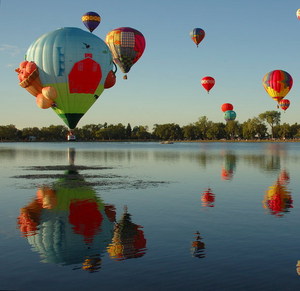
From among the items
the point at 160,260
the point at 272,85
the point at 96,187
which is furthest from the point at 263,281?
the point at 272,85

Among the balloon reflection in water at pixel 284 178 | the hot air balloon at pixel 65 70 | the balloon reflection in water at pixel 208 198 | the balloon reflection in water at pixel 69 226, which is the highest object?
the hot air balloon at pixel 65 70

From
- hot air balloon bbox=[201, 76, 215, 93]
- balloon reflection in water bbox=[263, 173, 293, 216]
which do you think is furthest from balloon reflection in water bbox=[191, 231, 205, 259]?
hot air balloon bbox=[201, 76, 215, 93]

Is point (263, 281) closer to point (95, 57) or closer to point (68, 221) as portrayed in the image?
point (68, 221)

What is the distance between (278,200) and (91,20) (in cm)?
5178

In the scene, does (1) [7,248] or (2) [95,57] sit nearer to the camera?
(1) [7,248]

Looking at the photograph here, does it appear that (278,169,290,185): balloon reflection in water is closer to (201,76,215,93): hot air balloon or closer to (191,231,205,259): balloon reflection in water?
(191,231,205,259): balloon reflection in water

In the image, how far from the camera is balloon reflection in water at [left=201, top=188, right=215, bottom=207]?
28.4 metres

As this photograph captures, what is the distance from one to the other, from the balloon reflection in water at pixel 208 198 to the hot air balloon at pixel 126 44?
133ft

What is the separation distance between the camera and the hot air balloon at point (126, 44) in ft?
234

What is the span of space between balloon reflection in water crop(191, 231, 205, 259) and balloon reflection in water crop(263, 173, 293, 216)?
7.33m

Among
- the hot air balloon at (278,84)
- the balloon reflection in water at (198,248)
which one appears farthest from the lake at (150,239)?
the hot air balloon at (278,84)

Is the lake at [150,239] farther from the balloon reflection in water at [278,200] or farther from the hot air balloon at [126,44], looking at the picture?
the hot air balloon at [126,44]

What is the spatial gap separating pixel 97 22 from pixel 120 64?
7.47m

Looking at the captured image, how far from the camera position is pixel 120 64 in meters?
73.7
